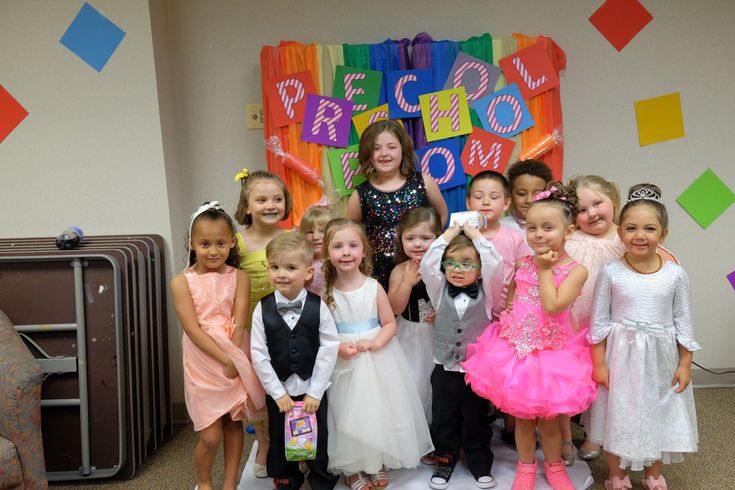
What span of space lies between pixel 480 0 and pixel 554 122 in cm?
77

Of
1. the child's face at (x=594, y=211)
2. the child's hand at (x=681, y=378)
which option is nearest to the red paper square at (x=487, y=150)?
the child's face at (x=594, y=211)

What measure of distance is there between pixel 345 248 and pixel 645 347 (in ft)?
3.78

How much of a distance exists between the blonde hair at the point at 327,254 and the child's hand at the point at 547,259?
67cm

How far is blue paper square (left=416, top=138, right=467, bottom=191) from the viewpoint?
3094 millimetres

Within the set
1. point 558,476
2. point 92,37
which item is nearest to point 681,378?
point 558,476

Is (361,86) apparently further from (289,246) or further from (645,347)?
(645,347)

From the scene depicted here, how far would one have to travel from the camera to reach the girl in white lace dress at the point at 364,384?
2.30 m

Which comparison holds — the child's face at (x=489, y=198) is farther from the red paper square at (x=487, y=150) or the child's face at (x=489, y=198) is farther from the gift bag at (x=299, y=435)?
the gift bag at (x=299, y=435)

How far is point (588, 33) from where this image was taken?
3250mm

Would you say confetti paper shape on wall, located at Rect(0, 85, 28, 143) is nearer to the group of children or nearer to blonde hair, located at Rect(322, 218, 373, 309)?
the group of children

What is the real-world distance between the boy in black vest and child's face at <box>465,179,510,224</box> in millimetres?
775

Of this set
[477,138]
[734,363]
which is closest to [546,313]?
[477,138]

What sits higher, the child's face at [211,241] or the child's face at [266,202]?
the child's face at [266,202]

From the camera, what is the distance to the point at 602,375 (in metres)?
2.24
